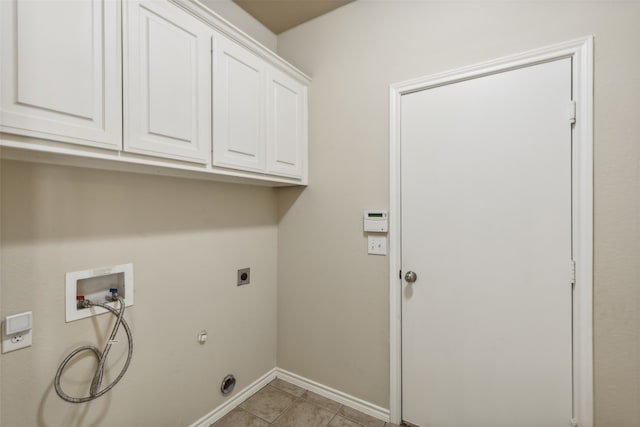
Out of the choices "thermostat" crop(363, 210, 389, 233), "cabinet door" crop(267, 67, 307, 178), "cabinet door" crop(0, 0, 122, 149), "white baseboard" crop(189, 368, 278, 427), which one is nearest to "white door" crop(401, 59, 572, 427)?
"thermostat" crop(363, 210, 389, 233)

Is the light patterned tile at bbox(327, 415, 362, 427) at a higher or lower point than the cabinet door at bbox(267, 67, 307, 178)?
lower

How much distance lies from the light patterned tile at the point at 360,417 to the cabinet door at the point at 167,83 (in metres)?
1.81

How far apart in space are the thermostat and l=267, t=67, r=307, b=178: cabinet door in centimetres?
58

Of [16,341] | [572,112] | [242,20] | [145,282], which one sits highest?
[242,20]

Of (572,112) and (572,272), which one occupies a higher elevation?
(572,112)

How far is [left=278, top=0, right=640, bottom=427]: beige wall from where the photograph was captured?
126 cm

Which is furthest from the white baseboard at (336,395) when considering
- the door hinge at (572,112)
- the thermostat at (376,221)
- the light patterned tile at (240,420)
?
the door hinge at (572,112)

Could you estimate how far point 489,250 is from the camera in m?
1.53

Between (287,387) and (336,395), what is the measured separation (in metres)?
0.39

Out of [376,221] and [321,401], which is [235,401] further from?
[376,221]

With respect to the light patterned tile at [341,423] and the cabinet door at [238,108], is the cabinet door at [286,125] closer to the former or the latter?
the cabinet door at [238,108]

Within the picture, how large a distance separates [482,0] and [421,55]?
38cm

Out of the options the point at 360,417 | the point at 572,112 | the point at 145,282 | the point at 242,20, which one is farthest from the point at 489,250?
the point at 242,20

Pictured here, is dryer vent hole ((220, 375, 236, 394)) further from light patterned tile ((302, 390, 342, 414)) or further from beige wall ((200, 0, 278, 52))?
beige wall ((200, 0, 278, 52))
